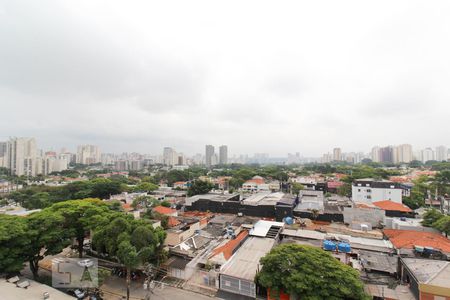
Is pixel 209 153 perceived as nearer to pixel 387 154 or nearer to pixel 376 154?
pixel 376 154

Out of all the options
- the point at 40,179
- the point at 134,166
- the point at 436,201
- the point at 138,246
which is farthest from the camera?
the point at 134,166

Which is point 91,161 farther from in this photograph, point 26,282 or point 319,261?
point 319,261

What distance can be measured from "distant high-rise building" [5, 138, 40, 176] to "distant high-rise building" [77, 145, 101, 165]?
209 feet

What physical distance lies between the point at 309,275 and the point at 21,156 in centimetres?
8653

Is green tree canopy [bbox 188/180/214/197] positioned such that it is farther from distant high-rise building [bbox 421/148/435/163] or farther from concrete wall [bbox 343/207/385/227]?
distant high-rise building [bbox 421/148/435/163]

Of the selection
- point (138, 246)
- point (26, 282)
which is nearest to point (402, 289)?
point (138, 246)

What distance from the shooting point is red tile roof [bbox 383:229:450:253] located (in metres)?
13.9

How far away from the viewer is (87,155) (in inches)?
5212

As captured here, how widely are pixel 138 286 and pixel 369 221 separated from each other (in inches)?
806

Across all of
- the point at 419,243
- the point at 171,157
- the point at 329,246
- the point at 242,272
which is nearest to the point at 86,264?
the point at 242,272

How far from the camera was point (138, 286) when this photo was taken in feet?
39.9

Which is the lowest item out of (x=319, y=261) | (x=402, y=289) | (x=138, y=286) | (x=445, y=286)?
(x=138, y=286)

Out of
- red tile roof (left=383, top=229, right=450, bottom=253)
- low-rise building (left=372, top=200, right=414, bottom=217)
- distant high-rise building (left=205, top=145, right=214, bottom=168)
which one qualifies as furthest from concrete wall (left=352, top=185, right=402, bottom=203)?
distant high-rise building (left=205, top=145, right=214, bottom=168)

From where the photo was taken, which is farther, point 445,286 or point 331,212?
point 331,212
